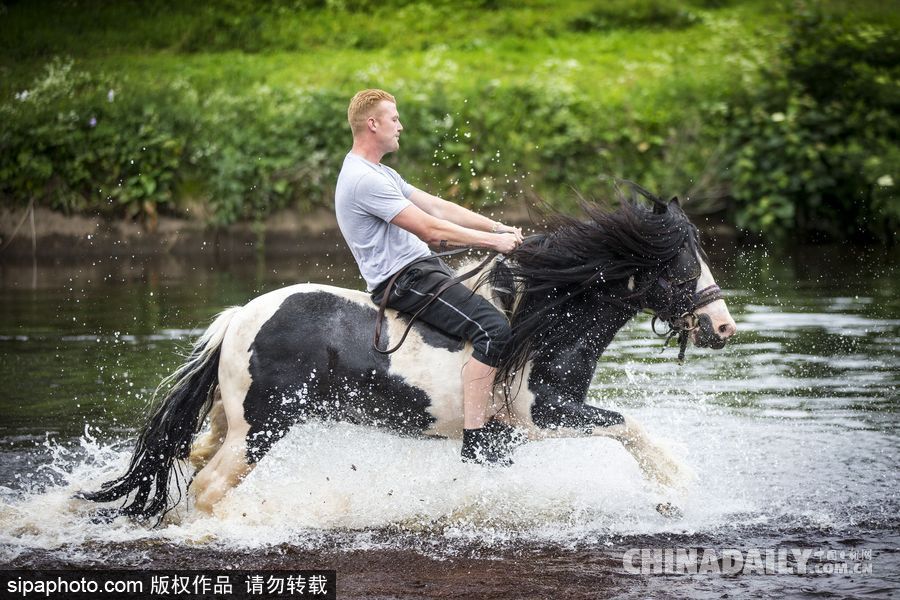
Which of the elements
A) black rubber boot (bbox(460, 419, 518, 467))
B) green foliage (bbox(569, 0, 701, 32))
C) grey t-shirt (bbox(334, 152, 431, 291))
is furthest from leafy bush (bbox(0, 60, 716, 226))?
black rubber boot (bbox(460, 419, 518, 467))

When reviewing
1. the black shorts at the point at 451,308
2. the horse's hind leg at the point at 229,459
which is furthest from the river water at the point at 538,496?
the black shorts at the point at 451,308

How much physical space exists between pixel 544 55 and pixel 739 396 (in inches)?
579

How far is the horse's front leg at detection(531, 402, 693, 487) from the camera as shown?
6.23m

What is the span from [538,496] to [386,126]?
236cm

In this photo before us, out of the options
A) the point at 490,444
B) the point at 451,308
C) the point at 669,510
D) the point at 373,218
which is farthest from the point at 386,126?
the point at 669,510

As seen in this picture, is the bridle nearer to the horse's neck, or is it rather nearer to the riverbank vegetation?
the horse's neck

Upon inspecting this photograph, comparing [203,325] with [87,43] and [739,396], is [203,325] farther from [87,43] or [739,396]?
[87,43]

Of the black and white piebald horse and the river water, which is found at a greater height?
the black and white piebald horse

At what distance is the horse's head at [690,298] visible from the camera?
605 centimetres

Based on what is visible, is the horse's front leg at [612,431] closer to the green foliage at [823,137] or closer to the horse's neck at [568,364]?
the horse's neck at [568,364]

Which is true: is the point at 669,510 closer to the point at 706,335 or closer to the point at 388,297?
the point at 706,335

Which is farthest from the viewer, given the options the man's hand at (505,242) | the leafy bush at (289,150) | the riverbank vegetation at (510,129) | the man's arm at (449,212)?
the leafy bush at (289,150)

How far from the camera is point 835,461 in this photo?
24.5ft

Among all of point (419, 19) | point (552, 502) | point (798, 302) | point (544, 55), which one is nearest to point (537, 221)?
point (552, 502)
